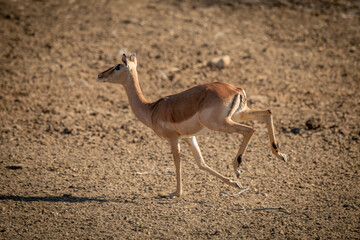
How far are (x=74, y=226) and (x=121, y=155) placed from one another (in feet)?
7.78

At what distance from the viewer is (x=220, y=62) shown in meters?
11.1

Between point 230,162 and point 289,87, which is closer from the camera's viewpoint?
point 230,162

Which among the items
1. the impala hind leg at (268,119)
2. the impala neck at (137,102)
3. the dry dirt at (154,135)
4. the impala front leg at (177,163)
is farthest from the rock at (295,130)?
the impala neck at (137,102)

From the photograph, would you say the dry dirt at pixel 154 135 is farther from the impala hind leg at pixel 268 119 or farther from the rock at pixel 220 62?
the impala hind leg at pixel 268 119

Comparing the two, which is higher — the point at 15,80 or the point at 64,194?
the point at 15,80

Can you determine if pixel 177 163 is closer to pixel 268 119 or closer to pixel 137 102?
pixel 137 102

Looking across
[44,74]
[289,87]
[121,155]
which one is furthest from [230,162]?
[44,74]

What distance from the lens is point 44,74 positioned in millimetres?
11008

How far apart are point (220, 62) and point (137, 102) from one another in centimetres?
481

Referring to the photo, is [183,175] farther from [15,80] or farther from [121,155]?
[15,80]

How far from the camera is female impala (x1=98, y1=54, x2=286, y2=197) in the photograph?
19.0 feet

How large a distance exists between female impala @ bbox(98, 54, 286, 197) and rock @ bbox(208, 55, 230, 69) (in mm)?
4664

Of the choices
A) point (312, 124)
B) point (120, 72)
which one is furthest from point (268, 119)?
point (312, 124)

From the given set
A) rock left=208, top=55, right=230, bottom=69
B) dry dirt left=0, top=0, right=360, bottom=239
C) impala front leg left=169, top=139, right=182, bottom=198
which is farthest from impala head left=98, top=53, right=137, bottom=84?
rock left=208, top=55, right=230, bottom=69
